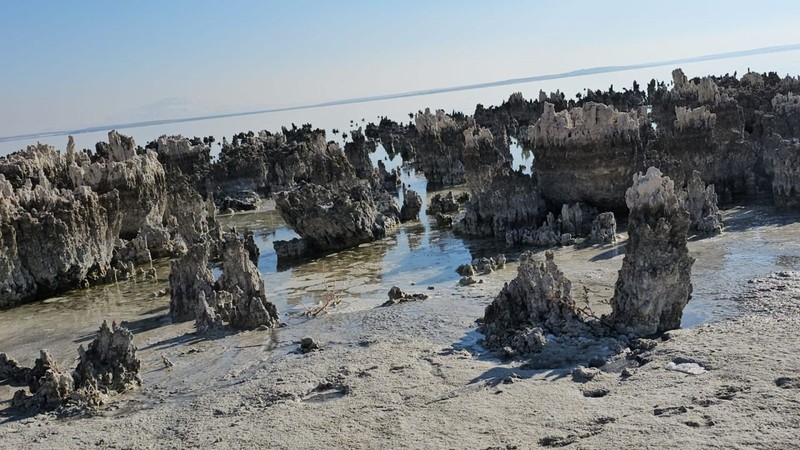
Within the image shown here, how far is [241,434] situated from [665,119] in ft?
104

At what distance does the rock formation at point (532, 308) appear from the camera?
518 inches

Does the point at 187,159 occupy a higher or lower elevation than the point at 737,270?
higher

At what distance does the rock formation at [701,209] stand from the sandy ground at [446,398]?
19.9ft

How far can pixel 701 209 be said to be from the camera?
824 inches

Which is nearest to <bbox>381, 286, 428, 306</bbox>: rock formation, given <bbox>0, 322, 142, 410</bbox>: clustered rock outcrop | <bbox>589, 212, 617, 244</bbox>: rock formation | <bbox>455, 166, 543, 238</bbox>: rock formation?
<bbox>0, 322, 142, 410</bbox>: clustered rock outcrop

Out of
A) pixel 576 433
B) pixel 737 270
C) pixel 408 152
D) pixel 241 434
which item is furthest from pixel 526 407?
pixel 408 152

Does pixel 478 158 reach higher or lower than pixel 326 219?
higher

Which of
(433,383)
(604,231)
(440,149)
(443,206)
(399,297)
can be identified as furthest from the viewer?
(440,149)

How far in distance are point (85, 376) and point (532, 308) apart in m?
7.83

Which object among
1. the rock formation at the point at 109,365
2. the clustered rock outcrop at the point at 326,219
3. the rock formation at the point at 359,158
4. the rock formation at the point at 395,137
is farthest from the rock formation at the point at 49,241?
the rock formation at the point at 395,137

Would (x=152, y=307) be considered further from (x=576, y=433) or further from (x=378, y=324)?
(x=576, y=433)

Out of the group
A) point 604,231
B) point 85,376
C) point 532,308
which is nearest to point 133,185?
point 85,376

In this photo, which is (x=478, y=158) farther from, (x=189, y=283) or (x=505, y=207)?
(x=189, y=283)

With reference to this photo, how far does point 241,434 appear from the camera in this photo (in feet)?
34.1
